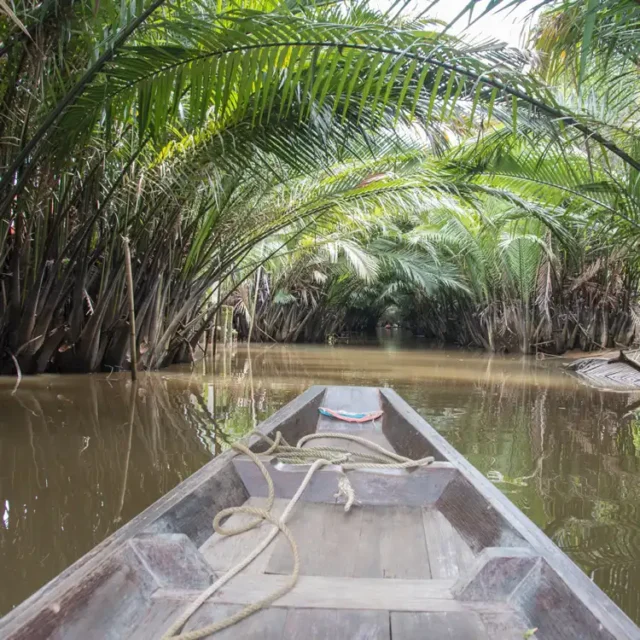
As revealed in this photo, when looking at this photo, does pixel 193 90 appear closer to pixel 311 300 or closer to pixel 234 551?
pixel 234 551

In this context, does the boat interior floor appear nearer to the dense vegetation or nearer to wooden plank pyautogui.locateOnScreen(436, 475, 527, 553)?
wooden plank pyautogui.locateOnScreen(436, 475, 527, 553)

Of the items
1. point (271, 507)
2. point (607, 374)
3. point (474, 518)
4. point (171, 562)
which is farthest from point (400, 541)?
point (607, 374)

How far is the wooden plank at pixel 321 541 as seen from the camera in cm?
180

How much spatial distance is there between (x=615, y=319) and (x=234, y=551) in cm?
1338

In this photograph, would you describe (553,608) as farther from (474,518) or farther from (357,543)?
(357,543)

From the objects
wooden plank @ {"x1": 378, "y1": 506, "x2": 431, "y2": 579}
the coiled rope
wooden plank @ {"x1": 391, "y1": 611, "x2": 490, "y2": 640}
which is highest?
the coiled rope

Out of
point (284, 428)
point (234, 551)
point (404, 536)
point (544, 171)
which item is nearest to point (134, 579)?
point (234, 551)

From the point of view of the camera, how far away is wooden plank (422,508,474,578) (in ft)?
5.85

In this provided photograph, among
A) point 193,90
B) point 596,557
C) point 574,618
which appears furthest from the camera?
point 193,90

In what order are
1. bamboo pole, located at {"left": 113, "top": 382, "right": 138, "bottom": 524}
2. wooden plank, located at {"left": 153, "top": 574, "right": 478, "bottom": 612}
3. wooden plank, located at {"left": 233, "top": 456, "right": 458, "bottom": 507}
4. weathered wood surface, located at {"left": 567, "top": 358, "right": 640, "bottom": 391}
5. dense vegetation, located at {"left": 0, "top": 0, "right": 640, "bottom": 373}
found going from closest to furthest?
wooden plank, located at {"left": 153, "top": 574, "right": 478, "bottom": 612} < wooden plank, located at {"left": 233, "top": 456, "right": 458, "bottom": 507} < bamboo pole, located at {"left": 113, "top": 382, "right": 138, "bottom": 524} < dense vegetation, located at {"left": 0, "top": 0, "right": 640, "bottom": 373} < weathered wood surface, located at {"left": 567, "top": 358, "right": 640, "bottom": 391}

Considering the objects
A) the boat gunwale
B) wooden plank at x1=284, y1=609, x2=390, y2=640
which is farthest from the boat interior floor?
the boat gunwale

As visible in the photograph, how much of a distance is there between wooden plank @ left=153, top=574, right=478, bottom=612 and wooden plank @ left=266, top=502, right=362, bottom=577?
0.71 ft

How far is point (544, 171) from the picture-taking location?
19.6 ft

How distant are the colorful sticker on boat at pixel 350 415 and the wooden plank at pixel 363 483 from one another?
1544 mm
